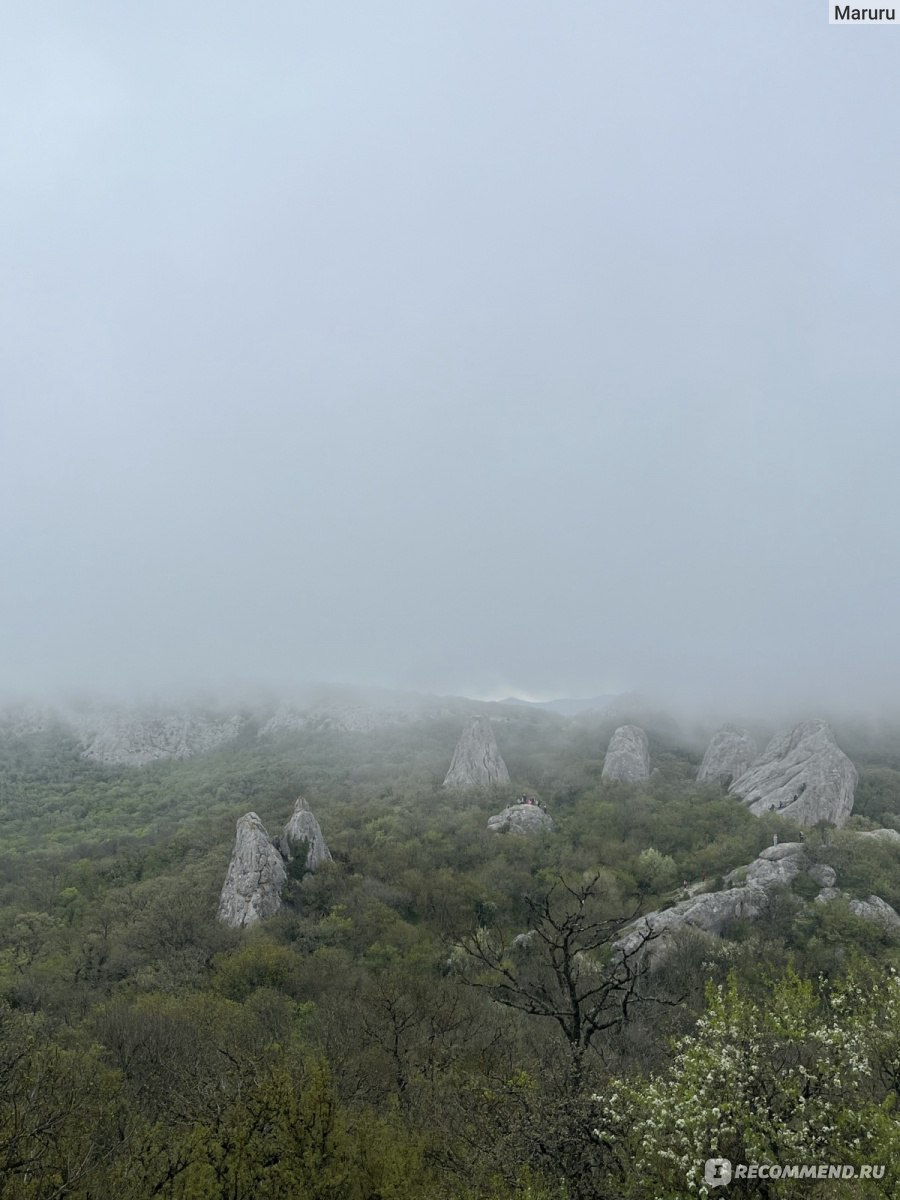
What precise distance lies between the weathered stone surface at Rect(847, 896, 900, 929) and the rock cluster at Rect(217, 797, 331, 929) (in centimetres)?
4127

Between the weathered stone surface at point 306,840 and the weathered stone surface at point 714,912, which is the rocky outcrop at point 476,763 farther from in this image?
the weathered stone surface at point 714,912

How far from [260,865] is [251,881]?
1.38 metres

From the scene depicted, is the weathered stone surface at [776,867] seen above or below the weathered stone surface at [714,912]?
above

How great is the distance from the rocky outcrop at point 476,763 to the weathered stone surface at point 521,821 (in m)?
15.0

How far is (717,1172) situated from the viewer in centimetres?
1044

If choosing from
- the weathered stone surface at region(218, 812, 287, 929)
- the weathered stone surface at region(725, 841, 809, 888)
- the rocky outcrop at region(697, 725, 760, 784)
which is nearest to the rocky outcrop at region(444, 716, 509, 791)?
the rocky outcrop at region(697, 725, 760, 784)

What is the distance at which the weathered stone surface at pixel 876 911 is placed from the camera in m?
39.7

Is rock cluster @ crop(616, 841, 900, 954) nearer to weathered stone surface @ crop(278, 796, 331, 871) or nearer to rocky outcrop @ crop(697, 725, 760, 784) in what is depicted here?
weathered stone surface @ crop(278, 796, 331, 871)

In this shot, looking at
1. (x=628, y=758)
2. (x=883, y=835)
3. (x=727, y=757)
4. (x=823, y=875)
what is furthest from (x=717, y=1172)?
(x=727, y=757)

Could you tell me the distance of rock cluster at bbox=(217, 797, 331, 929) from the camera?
48.9m

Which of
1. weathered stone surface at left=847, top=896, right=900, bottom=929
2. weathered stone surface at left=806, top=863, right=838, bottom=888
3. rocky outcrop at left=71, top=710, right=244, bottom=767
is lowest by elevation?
rocky outcrop at left=71, top=710, right=244, bottom=767

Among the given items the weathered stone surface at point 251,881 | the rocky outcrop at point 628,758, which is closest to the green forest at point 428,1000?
the weathered stone surface at point 251,881

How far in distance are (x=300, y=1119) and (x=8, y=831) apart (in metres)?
77.5

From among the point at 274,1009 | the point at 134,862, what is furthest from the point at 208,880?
the point at 274,1009
